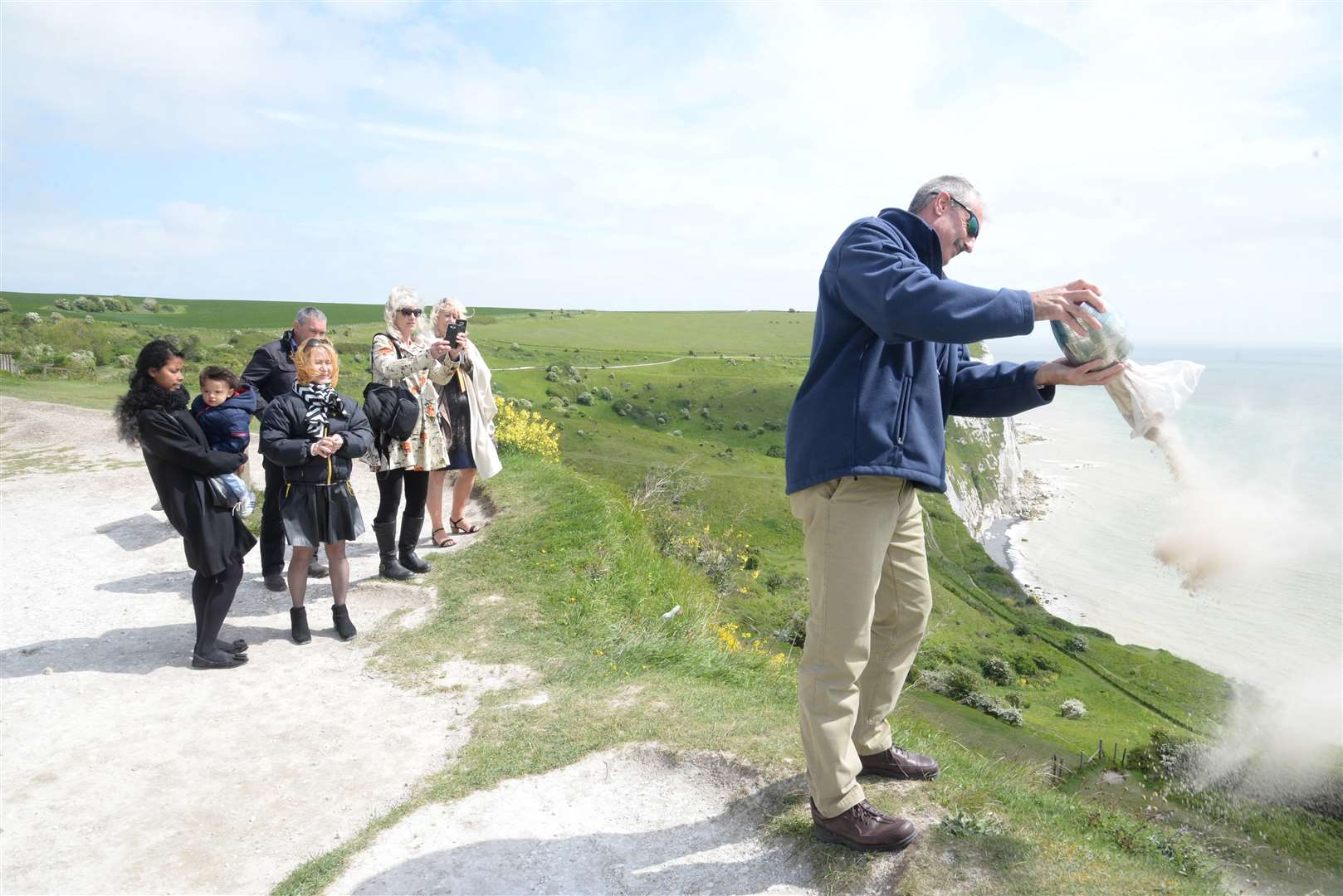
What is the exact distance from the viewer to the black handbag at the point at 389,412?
745cm

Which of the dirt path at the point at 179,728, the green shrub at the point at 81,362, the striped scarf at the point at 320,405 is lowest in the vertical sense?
the dirt path at the point at 179,728

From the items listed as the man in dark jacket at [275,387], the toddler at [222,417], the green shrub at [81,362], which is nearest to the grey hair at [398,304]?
the man in dark jacket at [275,387]

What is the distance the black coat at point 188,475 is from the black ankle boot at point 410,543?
2.13m

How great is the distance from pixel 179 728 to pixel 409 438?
10.5 feet

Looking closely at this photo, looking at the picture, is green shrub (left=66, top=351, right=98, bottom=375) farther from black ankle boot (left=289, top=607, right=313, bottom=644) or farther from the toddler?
black ankle boot (left=289, top=607, right=313, bottom=644)

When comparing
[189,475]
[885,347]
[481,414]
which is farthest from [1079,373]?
[481,414]

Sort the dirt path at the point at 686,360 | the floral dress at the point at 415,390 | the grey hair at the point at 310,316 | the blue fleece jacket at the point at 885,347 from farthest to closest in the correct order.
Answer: the dirt path at the point at 686,360 → the floral dress at the point at 415,390 → the grey hair at the point at 310,316 → the blue fleece jacket at the point at 885,347

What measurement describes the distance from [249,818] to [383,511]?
3812mm

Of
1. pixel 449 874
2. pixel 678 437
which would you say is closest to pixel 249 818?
pixel 449 874

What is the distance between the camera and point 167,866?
4.04m

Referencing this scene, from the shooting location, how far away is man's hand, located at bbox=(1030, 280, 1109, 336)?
10.3 ft

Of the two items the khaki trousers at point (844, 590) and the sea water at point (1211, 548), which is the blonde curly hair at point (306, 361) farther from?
the sea water at point (1211, 548)

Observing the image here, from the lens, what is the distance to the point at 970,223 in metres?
3.58

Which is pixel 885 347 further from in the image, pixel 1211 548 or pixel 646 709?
pixel 646 709
